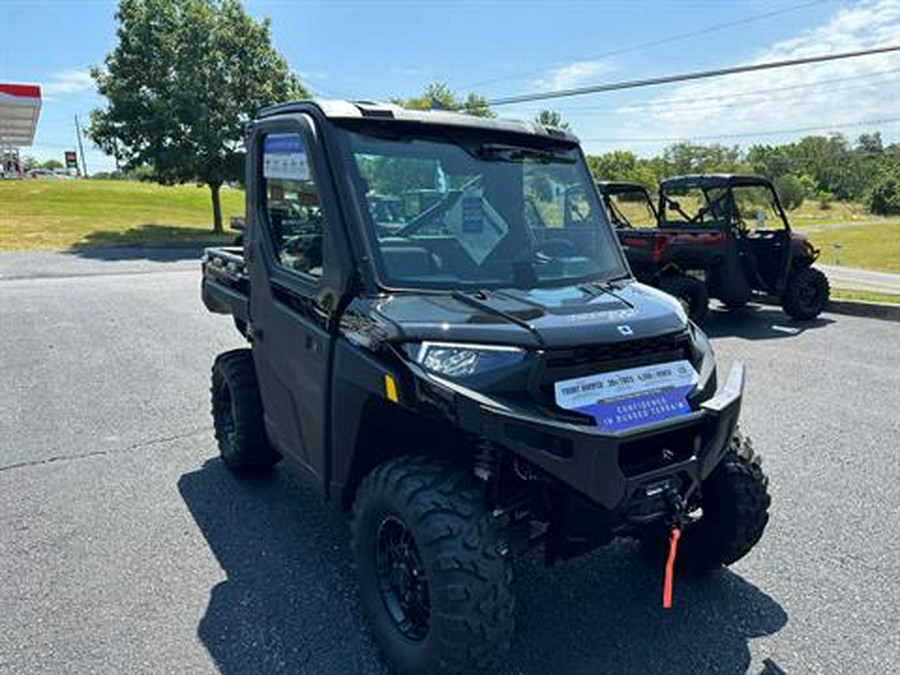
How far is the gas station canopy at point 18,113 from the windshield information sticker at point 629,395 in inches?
2594

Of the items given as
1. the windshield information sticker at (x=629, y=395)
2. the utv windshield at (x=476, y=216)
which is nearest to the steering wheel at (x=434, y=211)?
the utv windshield at (x=476, y=216)

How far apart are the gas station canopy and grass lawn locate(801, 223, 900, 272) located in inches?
2336

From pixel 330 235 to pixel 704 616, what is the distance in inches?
90.4

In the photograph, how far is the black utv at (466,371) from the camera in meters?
2.23

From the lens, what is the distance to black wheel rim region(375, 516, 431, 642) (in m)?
2.46

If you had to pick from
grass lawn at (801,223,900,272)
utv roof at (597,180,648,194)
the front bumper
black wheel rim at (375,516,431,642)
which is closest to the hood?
the front bumper

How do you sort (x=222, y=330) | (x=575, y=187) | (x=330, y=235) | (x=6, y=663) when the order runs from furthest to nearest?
(x=222, y=330), (x=575, y=187), (x=330, y=235), (x=6, y=663)

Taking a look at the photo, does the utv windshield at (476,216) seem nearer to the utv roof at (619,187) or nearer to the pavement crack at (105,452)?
the pavement crack at (105,452)

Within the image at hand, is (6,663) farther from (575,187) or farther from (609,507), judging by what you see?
(575,187)

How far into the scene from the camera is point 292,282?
3.07 m

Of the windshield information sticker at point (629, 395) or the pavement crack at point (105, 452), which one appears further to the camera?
the pavement crack at point (105, 452)

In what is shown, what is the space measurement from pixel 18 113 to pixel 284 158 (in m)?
68.3

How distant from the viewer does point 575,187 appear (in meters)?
3.39

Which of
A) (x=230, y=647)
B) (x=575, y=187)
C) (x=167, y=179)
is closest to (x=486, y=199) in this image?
(x=575, y=187)
